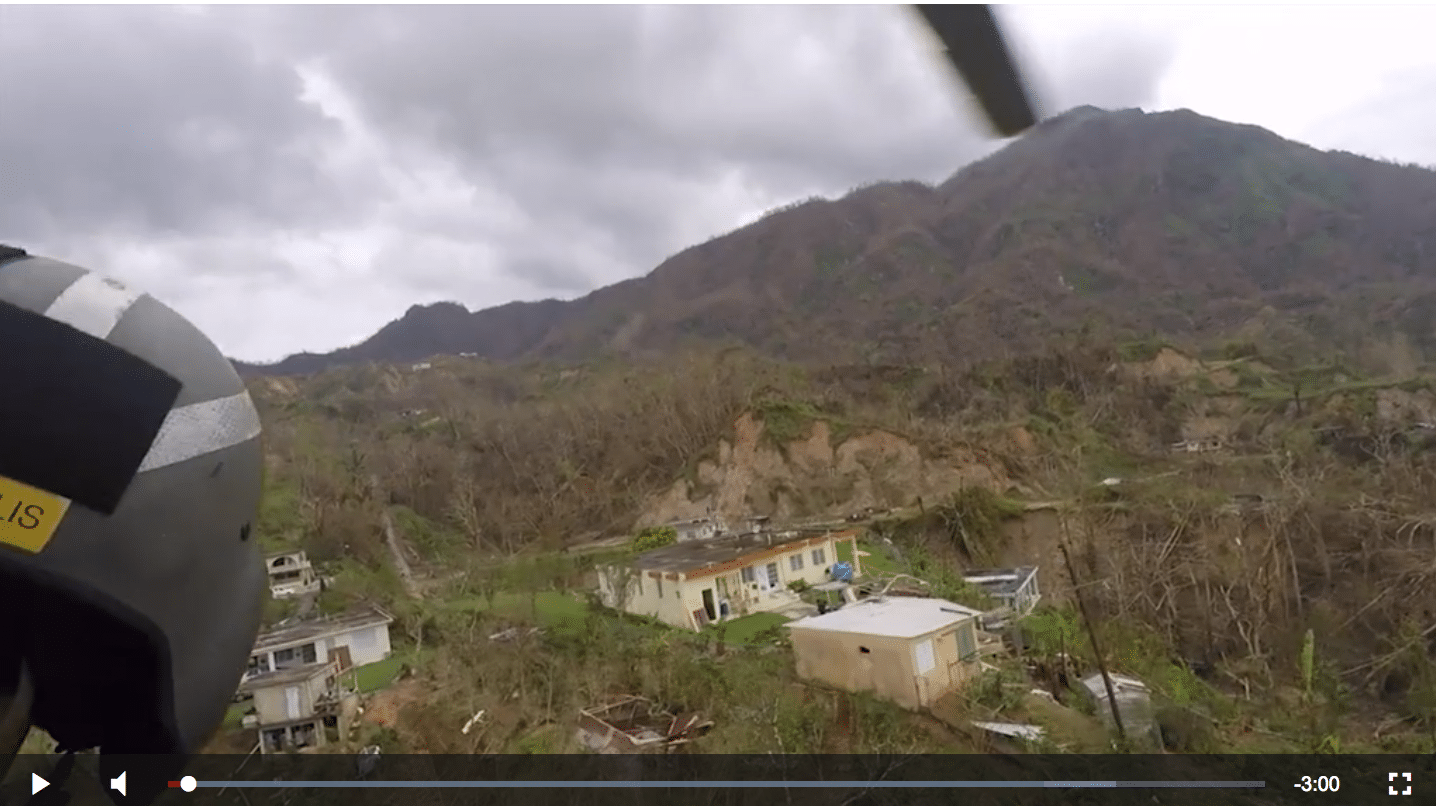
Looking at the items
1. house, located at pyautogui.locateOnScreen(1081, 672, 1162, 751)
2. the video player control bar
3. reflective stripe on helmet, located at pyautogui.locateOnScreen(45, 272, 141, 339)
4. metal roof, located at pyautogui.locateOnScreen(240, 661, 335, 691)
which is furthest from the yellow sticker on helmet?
metal roof, located at pyautogui.locateOnScreen(240, 661, 335, 691)

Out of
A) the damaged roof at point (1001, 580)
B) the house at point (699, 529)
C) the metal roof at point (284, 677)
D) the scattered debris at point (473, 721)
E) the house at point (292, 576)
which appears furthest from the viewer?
the house at point (699, 529)

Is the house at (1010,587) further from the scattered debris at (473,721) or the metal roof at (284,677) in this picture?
the metal roof at (284,677)

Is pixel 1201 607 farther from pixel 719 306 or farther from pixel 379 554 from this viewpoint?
pixel 719 306

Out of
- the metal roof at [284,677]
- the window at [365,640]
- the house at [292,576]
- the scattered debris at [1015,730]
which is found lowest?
the scattered debris at [1015,730]

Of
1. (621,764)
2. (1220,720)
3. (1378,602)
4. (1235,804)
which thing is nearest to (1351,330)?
(1378,602)

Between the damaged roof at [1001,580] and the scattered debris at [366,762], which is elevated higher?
the scattered debris at [366,762]

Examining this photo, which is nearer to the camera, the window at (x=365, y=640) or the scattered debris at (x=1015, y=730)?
the scattered debris at (x=1015, y=730)

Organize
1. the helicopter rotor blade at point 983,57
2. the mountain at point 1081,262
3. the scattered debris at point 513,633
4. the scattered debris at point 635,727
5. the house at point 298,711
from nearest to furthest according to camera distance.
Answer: the helicopter rotor blade at point 983,57 < the scattered debris at point 635,727 < the house at point 298,711 < the scattered debris at point 513,633 < the mountain at point 1081,262

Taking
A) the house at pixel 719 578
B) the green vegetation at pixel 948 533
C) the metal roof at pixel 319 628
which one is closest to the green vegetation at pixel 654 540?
the green vegetation at pixel 948 533
